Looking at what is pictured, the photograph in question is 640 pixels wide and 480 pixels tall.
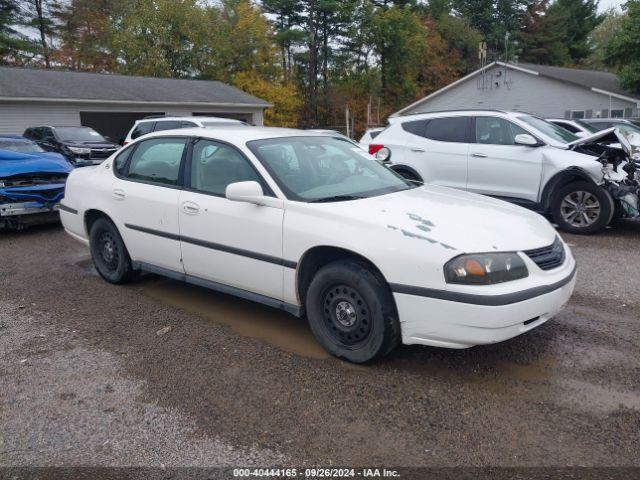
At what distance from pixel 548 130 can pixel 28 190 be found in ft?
26.2

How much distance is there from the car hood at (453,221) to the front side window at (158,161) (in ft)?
5.78

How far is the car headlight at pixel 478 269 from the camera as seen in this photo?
342 centimetres

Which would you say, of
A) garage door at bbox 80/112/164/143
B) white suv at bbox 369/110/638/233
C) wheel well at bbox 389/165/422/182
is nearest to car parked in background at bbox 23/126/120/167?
garage door at bbox 80/112/164/143

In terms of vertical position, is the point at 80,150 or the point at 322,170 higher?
the point at 322,170

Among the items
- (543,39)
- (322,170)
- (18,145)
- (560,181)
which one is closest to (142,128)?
(18,145)

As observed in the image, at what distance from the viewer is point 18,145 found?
10.5 m

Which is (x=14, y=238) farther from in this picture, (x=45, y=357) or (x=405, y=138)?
(x=405, y=138)

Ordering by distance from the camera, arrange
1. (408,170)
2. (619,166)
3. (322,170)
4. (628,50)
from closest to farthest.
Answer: (322,170)
(619,166)
(408,170)
(628,50)

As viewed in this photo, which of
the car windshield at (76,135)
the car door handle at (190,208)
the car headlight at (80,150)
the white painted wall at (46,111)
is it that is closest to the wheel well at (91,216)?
the car door handle at (190,208)

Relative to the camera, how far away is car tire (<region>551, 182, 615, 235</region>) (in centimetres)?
756

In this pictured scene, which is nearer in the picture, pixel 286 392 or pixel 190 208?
pixel 286 392

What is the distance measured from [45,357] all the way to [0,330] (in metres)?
0.87

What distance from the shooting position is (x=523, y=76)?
97.6ft

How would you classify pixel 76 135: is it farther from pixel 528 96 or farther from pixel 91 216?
pixel 528 96
